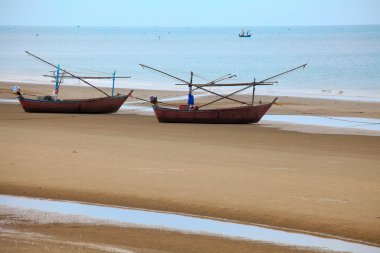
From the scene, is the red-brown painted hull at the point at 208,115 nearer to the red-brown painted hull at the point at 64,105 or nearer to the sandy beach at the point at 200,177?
the sandy beach at the point at 200,177

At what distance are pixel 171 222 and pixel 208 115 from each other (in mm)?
15664

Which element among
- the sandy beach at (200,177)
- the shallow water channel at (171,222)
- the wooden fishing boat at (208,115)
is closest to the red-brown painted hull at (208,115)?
the wooden fishing boat at (208,115)

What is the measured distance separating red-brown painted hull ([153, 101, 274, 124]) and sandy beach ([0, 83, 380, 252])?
9.00 feet

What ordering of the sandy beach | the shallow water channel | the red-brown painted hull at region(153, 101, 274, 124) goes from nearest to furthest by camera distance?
the shallow water channel < the sandy beach < the red-brown painted hull at region(153, 101, 274, 124)

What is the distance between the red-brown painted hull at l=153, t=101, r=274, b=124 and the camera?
1071 inches

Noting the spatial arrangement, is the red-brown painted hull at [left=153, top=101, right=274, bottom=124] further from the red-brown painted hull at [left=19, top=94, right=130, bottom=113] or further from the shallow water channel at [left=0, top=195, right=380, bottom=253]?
the shallow water channel at [left=0, top=195, right=380, bottom=253]

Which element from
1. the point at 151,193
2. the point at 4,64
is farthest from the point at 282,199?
the point at 4,64

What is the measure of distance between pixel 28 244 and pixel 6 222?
143cm

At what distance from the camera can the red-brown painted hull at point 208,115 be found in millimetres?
27203

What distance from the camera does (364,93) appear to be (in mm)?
46531

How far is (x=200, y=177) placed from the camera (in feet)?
48.6

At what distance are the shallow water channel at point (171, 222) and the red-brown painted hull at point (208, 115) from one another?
14.2 m

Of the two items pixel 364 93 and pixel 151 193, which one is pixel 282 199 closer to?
pixel 151 193

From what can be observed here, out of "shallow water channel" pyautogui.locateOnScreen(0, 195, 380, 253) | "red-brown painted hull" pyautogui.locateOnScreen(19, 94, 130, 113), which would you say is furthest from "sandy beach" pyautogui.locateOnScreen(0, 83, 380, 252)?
"red-brown painted hull" pyautogui.locateOnScreen(19, 94, 130, 113)
